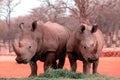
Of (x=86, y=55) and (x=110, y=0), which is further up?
(x=110, y=0)

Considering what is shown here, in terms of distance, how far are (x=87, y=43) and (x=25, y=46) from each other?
1.82 m

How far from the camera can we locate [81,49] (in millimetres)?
11664

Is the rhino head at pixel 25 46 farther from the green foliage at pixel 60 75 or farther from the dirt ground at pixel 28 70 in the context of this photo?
the dirt ground at pixel 28 70

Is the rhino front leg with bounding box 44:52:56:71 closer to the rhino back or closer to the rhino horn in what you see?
the rhino back

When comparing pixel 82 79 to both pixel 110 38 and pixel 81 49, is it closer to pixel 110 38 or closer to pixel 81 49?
pixel 81 49

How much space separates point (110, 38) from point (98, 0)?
29.1 m

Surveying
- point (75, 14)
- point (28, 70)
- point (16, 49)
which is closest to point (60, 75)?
point (16, 49)

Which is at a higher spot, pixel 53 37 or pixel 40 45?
pixel 53 37

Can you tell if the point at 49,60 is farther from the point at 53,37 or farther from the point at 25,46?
the point at 25,46

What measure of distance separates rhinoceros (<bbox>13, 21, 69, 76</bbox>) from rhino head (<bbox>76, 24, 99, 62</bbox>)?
0.98 meters

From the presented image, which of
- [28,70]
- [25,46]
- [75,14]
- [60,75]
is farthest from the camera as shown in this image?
A: [75,14]

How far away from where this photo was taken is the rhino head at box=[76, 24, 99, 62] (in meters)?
11.2

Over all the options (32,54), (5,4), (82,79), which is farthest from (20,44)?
(5,4)

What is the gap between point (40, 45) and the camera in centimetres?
1208
